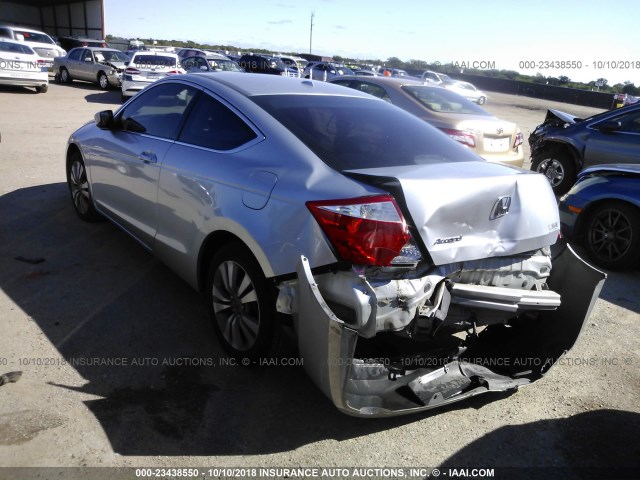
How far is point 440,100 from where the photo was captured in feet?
26.3

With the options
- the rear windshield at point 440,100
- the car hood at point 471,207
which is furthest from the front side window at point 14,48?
the car hood at point 471,207

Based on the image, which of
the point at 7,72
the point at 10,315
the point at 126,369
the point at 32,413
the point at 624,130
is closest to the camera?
the point at 32,413

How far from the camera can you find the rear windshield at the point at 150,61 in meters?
17.4

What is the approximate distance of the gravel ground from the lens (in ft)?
8.38

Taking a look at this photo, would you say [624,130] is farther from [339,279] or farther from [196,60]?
[196,60]

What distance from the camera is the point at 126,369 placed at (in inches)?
124

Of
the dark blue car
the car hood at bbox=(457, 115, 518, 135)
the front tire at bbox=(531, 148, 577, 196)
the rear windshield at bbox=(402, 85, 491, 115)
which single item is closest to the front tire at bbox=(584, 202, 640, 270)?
the dark blue car

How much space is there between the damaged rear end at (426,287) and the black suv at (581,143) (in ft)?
17.6

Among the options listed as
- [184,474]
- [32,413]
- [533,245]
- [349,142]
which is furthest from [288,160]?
[32,413]

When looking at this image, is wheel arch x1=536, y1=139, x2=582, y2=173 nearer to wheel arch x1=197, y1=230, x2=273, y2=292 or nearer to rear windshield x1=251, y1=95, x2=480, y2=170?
rear windshield x1=251, y1=95, x2=480, y2=170

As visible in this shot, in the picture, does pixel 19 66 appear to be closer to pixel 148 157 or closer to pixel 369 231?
pixel 148 157

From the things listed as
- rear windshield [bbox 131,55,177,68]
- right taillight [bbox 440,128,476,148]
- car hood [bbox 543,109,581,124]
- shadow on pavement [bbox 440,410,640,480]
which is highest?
rear windshield [bbox 131,55,177,68]

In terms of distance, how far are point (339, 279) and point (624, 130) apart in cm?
687

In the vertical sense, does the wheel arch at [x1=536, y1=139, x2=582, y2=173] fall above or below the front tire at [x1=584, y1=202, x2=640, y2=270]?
above
